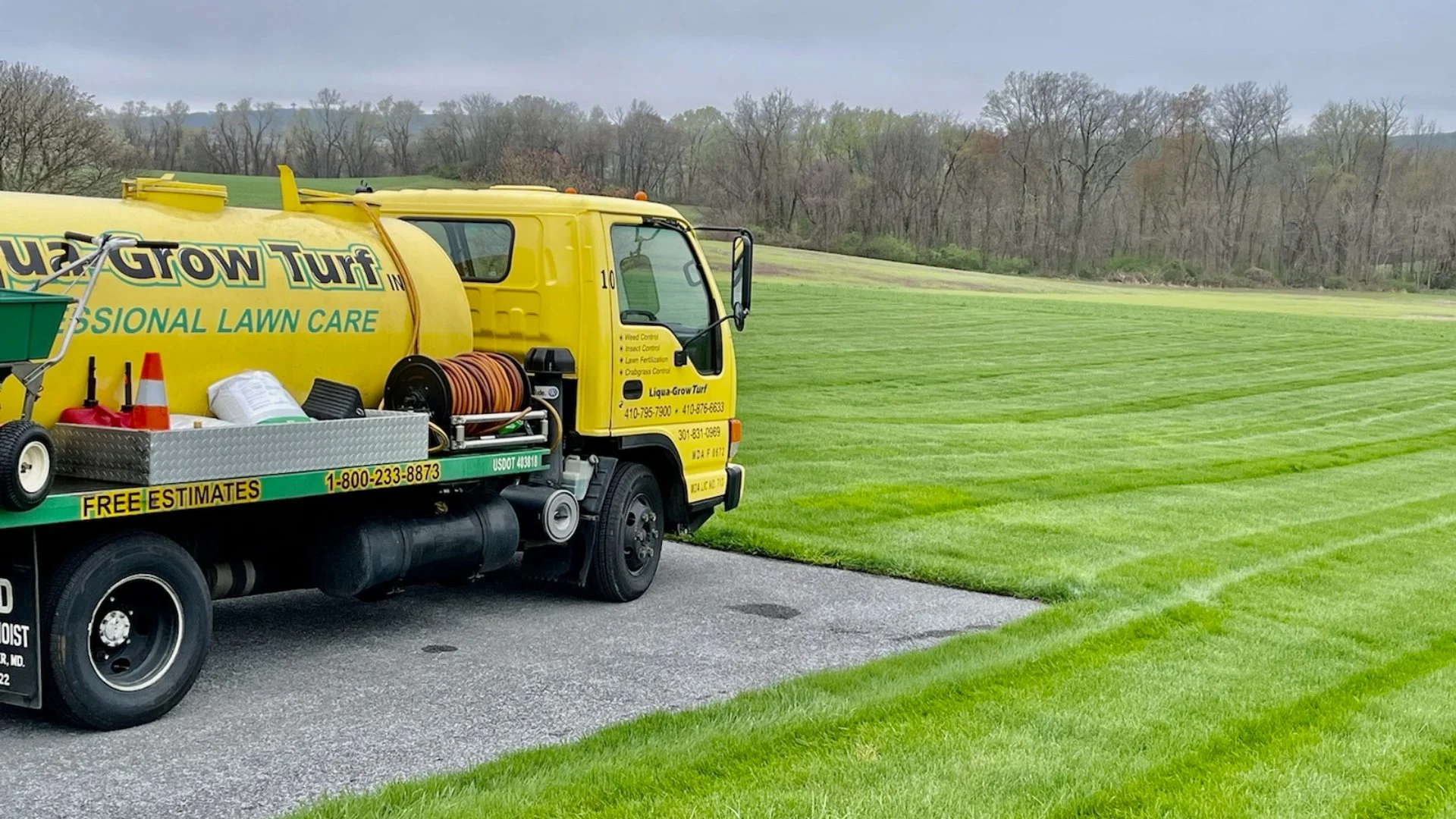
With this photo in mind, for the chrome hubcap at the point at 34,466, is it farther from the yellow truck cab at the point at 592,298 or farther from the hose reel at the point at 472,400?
the yellow truck cab at the point at 592,298

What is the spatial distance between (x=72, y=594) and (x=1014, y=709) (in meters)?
4.40

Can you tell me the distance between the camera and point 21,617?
6340 millimetres

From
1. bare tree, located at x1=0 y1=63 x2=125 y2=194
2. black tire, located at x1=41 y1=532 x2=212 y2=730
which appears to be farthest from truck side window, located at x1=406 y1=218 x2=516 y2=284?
bare tree, located at x1=0 y1=63 x2=125 y2=194

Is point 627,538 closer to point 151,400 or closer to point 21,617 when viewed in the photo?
point 151,400

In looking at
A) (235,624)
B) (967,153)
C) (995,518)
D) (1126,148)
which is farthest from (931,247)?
(235,624)

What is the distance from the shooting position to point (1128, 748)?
269 inches

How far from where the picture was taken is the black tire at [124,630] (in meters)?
6.38

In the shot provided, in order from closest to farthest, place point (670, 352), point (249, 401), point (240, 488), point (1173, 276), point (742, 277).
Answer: point (240, 488) → point (249, 401) → point (742, 277) → point (670, 352) → point (1173, 276)

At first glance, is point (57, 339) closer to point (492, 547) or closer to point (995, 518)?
point (492, 547)

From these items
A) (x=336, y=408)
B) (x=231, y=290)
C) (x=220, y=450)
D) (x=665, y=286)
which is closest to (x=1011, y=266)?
(x=665, y=286)

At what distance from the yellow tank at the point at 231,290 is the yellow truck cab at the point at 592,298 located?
53 centimetres

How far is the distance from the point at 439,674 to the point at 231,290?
A: 2258 millimetres

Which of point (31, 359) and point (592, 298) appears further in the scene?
point (592, 298)

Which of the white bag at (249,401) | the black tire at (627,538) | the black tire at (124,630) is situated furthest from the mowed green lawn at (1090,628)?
the white bag at (249,401)
